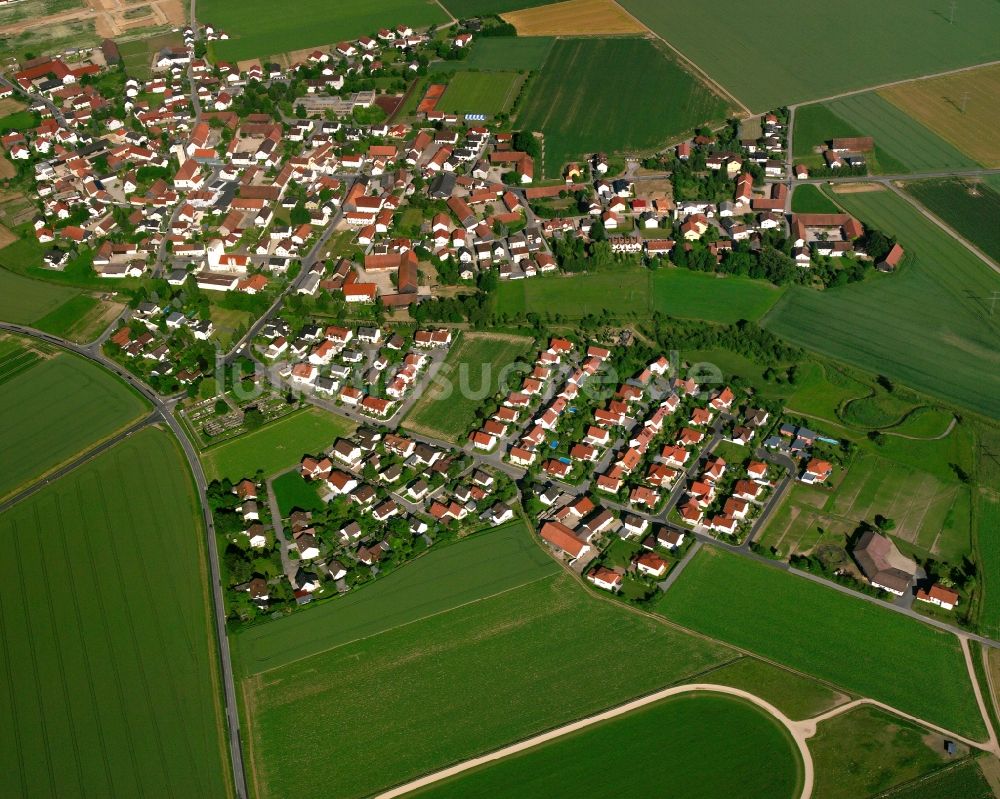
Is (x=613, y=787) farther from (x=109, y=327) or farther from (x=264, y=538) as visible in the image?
(x=109, y=327)

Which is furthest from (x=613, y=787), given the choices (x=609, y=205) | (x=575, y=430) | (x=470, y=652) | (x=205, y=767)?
(x=609, y=205)

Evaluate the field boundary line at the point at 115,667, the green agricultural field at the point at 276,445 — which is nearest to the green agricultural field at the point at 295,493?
the green agricultural field at the point at 276,445

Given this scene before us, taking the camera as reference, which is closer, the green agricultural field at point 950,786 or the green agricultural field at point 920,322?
the green agricultural field at point 950,786

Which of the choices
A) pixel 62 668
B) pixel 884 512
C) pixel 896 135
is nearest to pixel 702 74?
pixel 896 135

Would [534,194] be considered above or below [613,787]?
above

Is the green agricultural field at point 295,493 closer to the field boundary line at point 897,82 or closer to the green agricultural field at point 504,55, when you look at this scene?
the green agricultural field at point 504,55

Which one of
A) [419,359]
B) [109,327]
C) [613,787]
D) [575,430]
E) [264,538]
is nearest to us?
[613,787]
